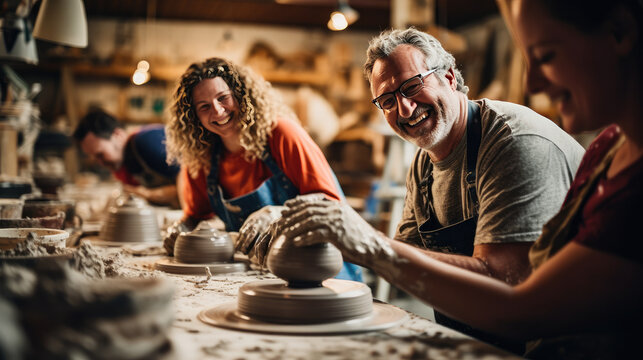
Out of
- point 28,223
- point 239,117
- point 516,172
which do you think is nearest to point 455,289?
point 516,172

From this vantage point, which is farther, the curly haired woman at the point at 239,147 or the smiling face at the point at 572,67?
the curly haired woman at the point at 239,147

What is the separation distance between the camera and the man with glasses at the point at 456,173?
4.93 feet

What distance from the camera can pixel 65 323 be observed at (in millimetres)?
804

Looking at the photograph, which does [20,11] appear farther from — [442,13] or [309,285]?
[442,13]

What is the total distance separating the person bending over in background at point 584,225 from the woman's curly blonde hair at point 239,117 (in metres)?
1.59

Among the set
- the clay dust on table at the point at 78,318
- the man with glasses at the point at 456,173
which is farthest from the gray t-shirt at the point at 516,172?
the clay dust on table at the point at 78,318

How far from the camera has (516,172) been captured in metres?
1.81

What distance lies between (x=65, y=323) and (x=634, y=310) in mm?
1035

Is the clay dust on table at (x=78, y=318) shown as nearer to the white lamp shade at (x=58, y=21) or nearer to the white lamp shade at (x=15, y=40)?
the white lamp shade at (x=58, y=21)

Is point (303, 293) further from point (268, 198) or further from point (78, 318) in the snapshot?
point (268, 198)

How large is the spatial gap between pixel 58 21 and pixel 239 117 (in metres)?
0.96

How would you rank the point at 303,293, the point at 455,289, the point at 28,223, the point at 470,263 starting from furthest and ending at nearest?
1. the point at 28,223
2. the point at 470,263
3. the point at 303,293
4. the point at 455,289

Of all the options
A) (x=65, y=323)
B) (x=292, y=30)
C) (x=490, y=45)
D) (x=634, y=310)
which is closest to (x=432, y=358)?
(x=634, y=310)

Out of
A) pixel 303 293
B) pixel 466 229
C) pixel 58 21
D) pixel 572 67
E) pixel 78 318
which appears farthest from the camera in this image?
pixel 58 21
